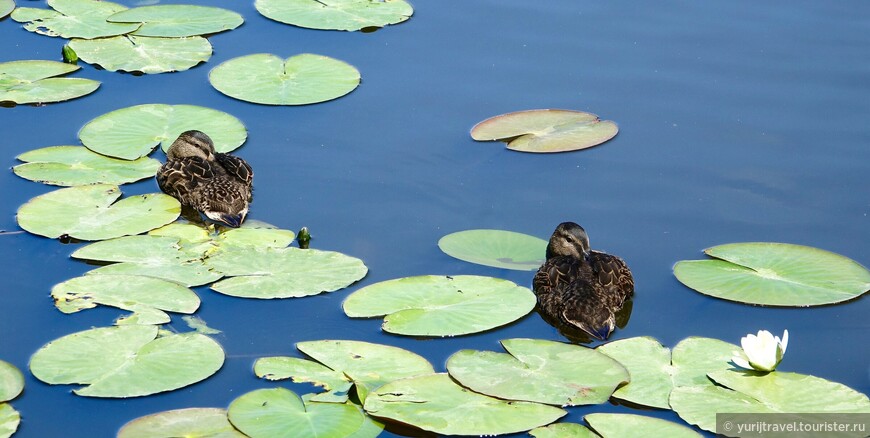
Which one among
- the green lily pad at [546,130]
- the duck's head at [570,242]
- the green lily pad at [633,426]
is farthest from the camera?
the green lily pad at [546,130]

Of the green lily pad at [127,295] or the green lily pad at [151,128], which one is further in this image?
the green lily pad at [151,128]

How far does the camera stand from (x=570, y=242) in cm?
866

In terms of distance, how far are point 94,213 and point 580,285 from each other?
4.01m

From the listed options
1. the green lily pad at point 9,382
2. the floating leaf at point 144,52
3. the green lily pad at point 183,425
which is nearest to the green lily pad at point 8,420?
the green lily pad at point 9,382

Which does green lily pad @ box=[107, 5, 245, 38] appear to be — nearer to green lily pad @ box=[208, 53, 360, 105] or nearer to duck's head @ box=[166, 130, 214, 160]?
green lily pad @ box=[208, 53, 360, 105]

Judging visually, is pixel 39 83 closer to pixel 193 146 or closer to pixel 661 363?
pixel 193 146

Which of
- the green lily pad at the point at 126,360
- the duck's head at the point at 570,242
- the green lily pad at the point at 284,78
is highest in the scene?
the green lily pad at the point at 284,78

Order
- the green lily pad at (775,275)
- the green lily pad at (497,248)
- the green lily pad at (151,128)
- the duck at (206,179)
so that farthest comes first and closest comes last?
the green lily pad at (151,128) < the duck at (206,179) < the green lily pad at (497,248) < the green lily pad at (775,275)

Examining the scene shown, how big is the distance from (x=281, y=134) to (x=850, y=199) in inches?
206

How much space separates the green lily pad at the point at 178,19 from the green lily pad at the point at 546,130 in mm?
3787

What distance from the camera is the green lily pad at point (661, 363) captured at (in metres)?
7.23

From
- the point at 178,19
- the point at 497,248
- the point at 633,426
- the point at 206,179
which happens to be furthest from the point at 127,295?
the point at 178,19

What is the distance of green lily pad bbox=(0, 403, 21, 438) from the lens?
6770mm

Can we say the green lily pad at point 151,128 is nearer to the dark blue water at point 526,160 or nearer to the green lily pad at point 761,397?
the dark blue water at point 526,160
